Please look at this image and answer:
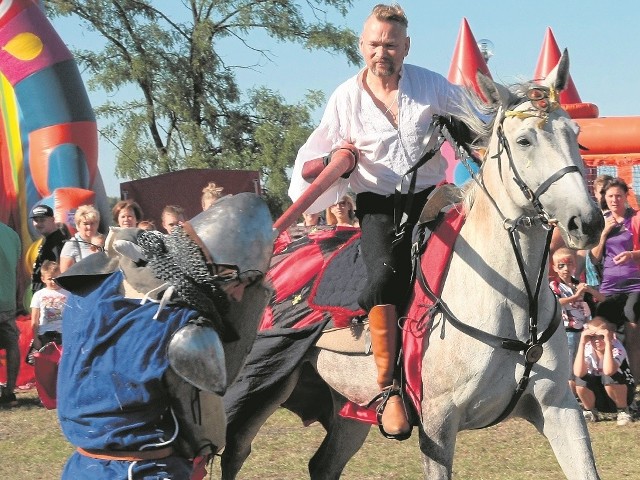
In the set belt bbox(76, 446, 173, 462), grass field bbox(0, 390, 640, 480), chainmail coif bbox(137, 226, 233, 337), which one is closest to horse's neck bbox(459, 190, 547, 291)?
chainmail coif bbox(137, 226, 233, 337)

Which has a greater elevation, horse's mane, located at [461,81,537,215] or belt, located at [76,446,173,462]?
horse's mane, located at [461,81,537,215]

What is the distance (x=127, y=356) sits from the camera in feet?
8.73

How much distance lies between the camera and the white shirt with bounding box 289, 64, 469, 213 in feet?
15.7

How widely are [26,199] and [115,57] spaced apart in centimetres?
983

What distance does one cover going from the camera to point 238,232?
2.70 meters

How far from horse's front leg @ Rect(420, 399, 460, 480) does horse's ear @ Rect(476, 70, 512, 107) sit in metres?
1.27

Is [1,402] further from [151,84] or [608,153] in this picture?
[151,84]

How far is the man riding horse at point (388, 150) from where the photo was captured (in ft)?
15.3

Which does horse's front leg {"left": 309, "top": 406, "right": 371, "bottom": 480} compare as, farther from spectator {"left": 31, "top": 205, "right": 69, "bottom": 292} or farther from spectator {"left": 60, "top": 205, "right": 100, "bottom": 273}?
spectator {"left": 31, "top": 205, "right": 69, "bottom": 292}

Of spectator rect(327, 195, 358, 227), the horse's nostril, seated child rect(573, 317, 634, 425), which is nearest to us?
A: the horse's nostril

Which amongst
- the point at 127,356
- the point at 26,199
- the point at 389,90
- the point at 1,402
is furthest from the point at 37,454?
the point at 26,199

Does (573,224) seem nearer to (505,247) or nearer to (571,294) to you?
(505,247)

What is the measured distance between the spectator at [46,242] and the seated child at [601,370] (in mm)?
4844

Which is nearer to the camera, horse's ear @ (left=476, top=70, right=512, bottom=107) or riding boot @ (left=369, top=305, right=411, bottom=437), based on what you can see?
horse's ear @ (left=476, top=70, right=512, bottom=107)
